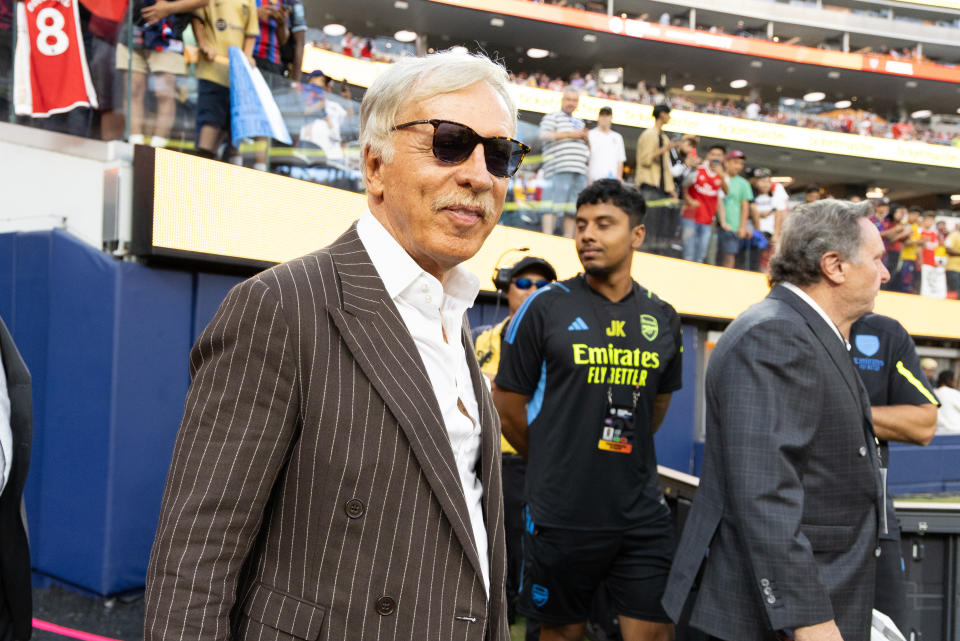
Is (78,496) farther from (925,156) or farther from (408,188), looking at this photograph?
(925,156)

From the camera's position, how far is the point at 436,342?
4.66 ft

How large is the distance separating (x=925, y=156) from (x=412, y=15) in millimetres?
20623

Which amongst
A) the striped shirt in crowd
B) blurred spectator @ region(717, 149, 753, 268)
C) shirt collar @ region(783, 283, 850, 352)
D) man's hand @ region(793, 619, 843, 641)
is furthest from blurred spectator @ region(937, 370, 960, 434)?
man's hand @ region(793, 619, 843, 641)

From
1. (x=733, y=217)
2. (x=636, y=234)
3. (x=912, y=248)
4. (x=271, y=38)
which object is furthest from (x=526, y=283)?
(x=912, y=248)

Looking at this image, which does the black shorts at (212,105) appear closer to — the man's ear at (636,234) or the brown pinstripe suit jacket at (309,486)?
the man's ear at (636,234)

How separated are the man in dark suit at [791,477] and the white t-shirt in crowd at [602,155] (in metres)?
6.83

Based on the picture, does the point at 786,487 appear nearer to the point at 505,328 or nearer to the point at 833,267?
the point at 833,267

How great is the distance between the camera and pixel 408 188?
55.2 inches

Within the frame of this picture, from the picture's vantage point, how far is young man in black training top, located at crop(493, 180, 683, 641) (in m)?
3.11

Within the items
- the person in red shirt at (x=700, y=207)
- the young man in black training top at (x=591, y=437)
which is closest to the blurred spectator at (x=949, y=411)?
the person in red shirt at (x=700, y=207)

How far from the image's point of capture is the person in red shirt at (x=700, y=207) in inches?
412

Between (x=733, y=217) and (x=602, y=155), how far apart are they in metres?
2.77

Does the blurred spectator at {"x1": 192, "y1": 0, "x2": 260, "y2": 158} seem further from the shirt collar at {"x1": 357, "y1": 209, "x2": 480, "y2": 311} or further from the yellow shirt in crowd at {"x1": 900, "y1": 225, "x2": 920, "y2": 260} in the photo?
the yellow shirt in crowd at {"x1": 900, "y1": 225, "x2": 920, "y2": 260}

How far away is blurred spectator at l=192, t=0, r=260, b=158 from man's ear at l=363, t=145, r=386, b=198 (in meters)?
4.31
